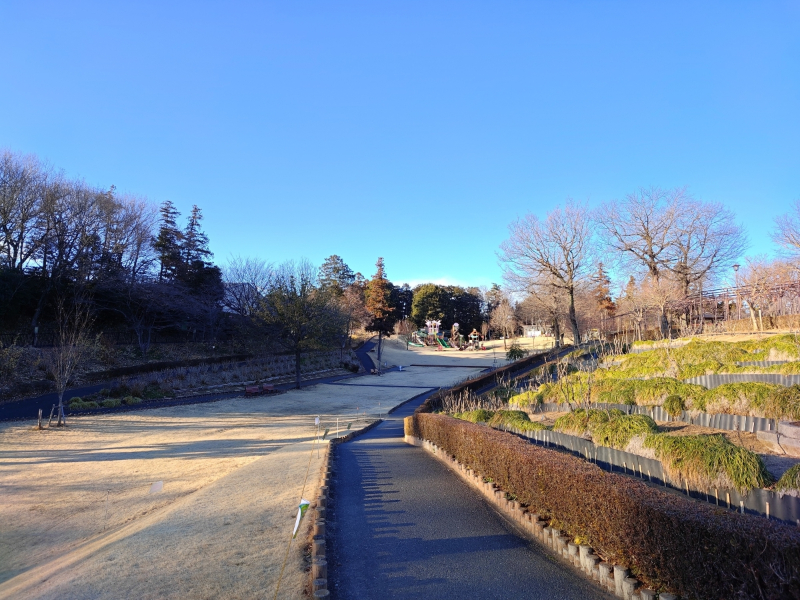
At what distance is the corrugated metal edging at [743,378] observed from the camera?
354 inches

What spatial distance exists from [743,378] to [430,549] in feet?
26.1

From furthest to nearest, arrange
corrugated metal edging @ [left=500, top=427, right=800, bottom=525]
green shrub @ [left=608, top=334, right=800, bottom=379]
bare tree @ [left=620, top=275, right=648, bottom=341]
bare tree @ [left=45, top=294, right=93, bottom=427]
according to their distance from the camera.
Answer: bare tree @ [left=620, top=275, right=648, bottom=341] → bare tree @ [left=45, top=294, right=93, bottom=427] → green shrub @ [left=608, top=334, right=800, bottom=379] → corrugated metal edging @ [left=500, top=427, right=800, bottom=525]

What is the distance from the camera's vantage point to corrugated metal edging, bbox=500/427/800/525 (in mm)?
4430

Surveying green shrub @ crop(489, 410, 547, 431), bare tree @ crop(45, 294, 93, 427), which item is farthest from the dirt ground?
green shrub @ crop(489, 410, 547, 431)

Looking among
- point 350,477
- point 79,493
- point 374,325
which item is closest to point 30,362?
point 79,493

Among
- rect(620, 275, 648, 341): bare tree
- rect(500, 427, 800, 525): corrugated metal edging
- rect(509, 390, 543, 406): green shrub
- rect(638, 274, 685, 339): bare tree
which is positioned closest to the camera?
rect(500, 427, 800, 525): corrugated metal edging

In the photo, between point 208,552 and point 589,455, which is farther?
point 589,455

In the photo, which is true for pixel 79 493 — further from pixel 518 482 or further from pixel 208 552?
pixel 518 482

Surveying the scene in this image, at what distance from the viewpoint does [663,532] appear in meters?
3.76

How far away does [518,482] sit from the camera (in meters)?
6.63

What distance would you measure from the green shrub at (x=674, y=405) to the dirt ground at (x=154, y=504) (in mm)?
6700

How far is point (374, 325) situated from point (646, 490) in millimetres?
64120

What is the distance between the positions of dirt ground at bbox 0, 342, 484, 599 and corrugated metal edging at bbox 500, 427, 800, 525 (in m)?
4.34

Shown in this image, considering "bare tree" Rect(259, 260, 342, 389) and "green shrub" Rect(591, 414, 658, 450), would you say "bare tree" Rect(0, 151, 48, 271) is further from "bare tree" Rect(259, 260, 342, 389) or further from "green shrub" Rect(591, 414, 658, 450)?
"green shrub" Rect(591, 414, 658, 450)
